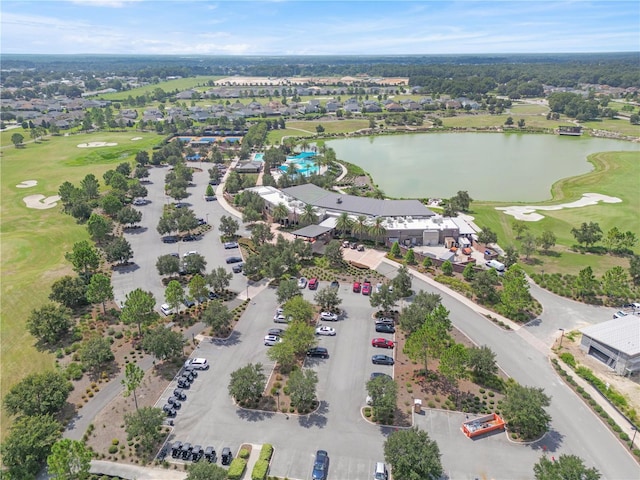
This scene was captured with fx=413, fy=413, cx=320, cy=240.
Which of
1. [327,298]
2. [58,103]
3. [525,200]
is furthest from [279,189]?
[58,103]

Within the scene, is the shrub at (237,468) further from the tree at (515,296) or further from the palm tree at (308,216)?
the palm tree at (308,216)

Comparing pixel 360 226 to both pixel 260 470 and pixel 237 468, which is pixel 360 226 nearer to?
→ pixel 260 470

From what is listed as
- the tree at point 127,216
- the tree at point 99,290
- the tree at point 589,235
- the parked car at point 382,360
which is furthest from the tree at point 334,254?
the tree at point 589,235

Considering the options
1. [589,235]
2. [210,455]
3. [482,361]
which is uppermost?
[589,235]

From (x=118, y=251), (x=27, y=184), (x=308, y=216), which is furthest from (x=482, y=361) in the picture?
(x=27, y=184)

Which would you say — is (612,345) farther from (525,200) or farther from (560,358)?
(525,200)
